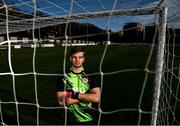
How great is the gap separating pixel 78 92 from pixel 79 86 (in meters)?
0.07

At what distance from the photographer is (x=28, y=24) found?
5469 mm

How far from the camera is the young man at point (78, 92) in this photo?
3086mm

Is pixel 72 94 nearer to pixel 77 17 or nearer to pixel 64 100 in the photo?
pixel 64 100

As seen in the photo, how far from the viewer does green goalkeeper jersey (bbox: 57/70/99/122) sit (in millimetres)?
3148

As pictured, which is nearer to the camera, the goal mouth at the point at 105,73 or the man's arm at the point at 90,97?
the man's arm at the point at 90,97

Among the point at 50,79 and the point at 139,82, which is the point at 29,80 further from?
the point at 139,82

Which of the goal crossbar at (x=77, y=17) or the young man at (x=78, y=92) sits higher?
the goal crossbar at (x=77, y=17)

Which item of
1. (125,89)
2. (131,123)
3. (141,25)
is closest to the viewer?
(141,25)

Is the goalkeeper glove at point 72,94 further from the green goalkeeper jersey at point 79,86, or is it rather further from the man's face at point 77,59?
the man's face at point 77,59

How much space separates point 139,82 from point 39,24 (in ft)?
16.1

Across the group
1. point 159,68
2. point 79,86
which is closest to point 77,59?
point 79,86

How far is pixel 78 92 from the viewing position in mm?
3131

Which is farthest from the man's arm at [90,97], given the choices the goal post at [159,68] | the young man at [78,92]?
the goal post at [159,68]

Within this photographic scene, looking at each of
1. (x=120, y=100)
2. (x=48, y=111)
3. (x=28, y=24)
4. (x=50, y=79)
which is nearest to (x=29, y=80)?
(x=50, y=79)
